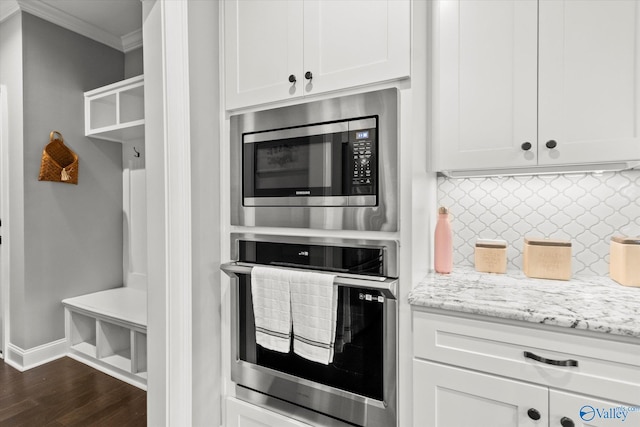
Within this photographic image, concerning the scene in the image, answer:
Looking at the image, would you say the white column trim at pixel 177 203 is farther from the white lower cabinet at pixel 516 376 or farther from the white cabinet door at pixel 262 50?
the white lower cabinet at pixel 516 376

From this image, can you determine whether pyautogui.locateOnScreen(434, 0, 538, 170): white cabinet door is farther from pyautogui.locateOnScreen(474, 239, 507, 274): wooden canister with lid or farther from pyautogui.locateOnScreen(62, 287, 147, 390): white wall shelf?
pyautogui.locateOnScreen(62, 287, 147, 390): white wall shelf

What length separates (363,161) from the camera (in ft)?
4.37

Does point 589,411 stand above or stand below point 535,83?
below

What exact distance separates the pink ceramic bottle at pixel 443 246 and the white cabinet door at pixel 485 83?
0.87ft

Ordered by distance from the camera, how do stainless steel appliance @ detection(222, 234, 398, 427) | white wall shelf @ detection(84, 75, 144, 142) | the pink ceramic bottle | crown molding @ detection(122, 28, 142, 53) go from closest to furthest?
stainless steel appliance @ detection(222, 234, 398, 427) < the pink ceramic bottle < white wall shelf @ detection(84, 75, 144, 142) < crown molding @ detection(122, 28, 142, 53)

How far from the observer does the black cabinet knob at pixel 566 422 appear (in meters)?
1.00

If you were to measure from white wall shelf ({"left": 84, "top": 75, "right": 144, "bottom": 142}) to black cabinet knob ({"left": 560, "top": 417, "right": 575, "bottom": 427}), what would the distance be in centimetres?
281

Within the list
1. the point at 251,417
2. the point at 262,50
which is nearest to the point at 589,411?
the point at 251,417

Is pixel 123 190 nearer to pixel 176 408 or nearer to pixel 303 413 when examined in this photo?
pixel 176 408

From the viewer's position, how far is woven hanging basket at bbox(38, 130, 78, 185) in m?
2.60

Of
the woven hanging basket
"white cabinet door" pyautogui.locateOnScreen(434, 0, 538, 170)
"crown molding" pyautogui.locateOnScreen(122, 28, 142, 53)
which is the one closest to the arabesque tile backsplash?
"white cabinet door" pyautogui.locateOnScreen(434, 0, 538, 170)

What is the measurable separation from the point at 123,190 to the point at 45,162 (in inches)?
26.9

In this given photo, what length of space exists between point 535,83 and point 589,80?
0.16 meters

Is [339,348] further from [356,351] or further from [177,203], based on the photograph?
[177,203]
